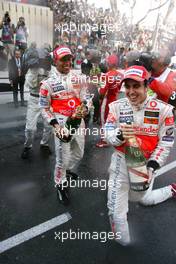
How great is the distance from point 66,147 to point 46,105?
62 centimetres

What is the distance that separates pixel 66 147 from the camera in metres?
4.11

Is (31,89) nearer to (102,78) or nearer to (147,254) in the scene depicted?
(102,78)

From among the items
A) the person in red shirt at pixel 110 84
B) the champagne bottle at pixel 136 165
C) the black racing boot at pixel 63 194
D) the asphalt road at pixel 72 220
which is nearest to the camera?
the champagne bottle at pixel 136 165

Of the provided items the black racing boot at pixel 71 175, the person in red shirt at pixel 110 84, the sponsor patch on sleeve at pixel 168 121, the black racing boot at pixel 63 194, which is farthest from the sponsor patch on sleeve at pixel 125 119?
the person in red shirt at pixel 110 84

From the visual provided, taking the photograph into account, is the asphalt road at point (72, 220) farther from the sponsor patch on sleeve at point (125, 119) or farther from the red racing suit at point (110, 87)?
the sponsor patch on sleeve at point (125, 119)

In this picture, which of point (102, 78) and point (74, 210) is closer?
point (74, 210)

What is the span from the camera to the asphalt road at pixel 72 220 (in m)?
3.30

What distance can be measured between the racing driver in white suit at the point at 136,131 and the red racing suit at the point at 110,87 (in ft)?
10.1

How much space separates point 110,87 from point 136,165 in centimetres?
357

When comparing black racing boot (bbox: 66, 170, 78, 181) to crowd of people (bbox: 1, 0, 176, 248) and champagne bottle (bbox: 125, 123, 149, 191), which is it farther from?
champagne bottle (bbox: 125, 123, 149, 191)

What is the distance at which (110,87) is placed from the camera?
6.13 meters

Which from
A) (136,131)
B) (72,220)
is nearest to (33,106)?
(72,220)

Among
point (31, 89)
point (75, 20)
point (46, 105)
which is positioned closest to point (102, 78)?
point (31, 89)

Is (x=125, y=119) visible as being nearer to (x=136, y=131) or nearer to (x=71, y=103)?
(x=136, y=131)
